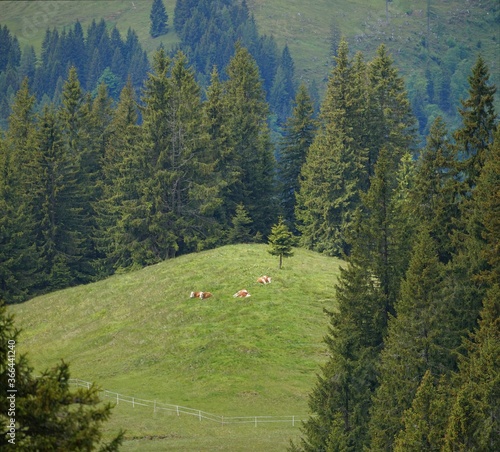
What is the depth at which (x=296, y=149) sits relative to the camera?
105625mm

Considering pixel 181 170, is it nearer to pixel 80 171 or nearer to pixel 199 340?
pixel 80 171

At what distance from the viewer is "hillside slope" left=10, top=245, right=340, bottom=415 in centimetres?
5528

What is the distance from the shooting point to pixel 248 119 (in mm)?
100625

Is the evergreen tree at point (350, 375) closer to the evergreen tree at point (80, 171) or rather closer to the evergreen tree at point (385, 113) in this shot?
the evergreen tree at point (385, 113)

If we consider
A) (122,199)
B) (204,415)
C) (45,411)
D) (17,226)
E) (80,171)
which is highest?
(80,171)

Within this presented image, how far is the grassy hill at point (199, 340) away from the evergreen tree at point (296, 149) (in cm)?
2698

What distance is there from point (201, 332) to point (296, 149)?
154 ft

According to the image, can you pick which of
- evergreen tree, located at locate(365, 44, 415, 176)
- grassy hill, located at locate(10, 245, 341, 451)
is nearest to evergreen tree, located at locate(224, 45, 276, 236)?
evergreen tree, located at locate(365, 44, 415, 176)

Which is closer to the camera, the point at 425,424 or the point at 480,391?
the point at 425,424

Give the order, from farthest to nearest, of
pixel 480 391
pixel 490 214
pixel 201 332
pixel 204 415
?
pixel 201 332 < pixel 204 415 < pixel 490 214 < pixel 480 391

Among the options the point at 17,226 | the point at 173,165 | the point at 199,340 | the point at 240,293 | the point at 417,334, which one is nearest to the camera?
the point at 417,334

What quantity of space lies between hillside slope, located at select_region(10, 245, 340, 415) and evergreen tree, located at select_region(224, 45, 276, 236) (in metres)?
21.0

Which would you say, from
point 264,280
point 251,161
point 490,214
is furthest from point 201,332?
point 251,161

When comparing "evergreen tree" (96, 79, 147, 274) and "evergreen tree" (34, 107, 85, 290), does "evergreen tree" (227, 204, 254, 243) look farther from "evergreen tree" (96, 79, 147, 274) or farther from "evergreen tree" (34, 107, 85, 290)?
"evergreen tree" (34, 107, 85, 290)
